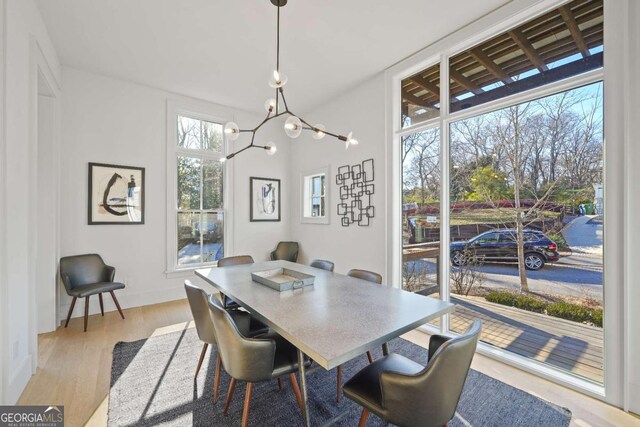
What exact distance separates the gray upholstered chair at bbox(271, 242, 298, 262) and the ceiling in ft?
8.82

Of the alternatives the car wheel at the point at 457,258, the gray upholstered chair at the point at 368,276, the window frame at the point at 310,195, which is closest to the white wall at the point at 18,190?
the gray upholstered chair at the point at 368,276

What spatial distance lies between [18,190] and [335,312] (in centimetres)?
247

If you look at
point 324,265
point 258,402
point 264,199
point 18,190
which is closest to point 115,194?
point 18,190

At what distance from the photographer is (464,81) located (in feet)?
9.62

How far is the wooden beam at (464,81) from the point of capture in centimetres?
282

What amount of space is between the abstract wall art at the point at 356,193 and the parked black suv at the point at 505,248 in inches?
47.3

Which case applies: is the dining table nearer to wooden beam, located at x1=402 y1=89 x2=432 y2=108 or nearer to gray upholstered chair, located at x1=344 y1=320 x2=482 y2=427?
gray upholstered chair, located at x1=344 y1=320 x2=482 y2=427

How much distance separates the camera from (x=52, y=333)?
3109 mm

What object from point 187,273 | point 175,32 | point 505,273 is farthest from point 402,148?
point 187,273

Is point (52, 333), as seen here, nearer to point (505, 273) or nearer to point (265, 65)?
point (265, 65)

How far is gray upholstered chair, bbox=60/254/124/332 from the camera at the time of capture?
314 cm

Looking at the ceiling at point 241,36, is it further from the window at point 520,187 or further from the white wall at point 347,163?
the window at point 520,187

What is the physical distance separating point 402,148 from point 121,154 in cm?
376

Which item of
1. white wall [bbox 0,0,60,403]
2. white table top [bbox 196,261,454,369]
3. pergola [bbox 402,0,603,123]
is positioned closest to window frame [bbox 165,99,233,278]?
white wall [bbox 0,0,60,403]
